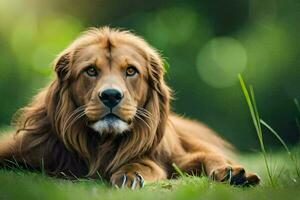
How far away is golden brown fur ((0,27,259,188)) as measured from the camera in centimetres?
471

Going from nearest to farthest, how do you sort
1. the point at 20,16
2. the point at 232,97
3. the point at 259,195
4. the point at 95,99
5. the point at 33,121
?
1. the point at 259,195
2. the point at 95,99
3. the point at 33,121
4. the point at 20,16
5. the point at 232,97

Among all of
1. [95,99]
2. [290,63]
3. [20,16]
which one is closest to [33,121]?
[95,99]

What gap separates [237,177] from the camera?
15.0 feet

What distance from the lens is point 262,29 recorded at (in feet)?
21.3

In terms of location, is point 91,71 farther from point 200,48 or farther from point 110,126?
point 200,48

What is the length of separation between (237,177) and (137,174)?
44 centimetres

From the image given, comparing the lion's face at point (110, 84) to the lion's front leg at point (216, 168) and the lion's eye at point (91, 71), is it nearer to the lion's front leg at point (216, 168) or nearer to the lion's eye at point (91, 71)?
the lion's eye at point (91, 71)

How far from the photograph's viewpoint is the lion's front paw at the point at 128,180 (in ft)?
14.7

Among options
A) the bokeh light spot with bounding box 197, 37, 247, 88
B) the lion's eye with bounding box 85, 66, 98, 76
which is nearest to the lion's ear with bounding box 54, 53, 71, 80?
the lion's eye with bounding box 85, 66, 98, 76

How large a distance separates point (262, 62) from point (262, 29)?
215 millimetres

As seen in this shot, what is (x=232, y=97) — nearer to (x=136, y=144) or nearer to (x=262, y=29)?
(x=262, y=29)

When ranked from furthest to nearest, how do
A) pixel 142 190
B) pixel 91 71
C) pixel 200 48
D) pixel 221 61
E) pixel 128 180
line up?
pixel 200 48, pixel 221 61, pixel 91 71, pixel 128 180, pixel 142 190

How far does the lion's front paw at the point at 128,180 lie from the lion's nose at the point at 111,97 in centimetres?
31

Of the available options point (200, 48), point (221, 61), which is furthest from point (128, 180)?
point (200, 48)
